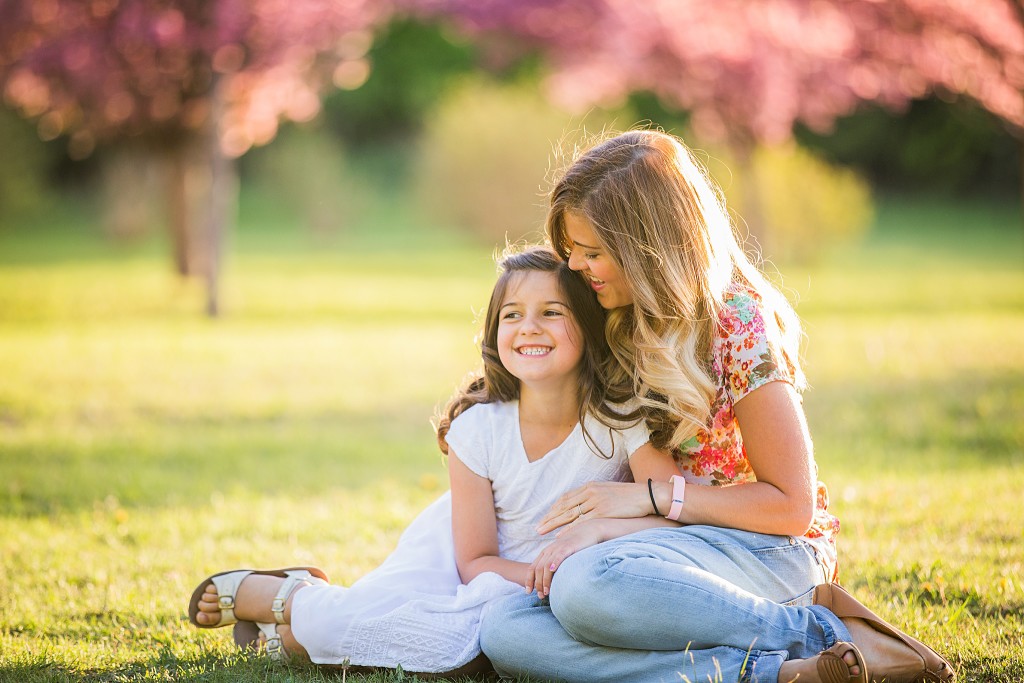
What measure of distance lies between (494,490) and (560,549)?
366mm

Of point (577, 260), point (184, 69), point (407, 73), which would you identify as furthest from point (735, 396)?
point (407, 73)

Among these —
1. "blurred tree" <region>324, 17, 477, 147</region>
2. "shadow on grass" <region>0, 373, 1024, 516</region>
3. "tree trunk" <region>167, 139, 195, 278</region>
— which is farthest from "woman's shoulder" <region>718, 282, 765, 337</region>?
"blurred tree" <region>324, 17, 477, 147</region>

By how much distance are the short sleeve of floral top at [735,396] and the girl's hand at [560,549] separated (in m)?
0.35

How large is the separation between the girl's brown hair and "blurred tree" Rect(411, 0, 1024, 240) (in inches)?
301

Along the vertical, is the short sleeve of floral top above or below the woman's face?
below

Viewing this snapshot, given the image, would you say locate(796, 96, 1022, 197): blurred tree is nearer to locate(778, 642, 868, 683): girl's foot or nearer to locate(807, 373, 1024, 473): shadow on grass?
locate(807, 373, 1024, 473): shadow on grass

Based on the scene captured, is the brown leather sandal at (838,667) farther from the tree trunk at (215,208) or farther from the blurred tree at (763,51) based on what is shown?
the tree trunk at (215,208)

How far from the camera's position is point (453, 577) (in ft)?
9.95

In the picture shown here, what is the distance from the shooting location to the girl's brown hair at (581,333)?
2934mm

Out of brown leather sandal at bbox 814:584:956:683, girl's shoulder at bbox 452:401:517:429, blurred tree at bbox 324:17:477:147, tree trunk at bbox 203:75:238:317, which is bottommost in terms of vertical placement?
brown leather sandal at bbox 814:584:956:683

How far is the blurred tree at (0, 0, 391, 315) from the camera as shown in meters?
10.5

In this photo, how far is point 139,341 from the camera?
8906 millimetres

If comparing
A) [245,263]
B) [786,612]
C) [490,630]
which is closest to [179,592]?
[490,630]

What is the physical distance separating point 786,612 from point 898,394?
4447mm
